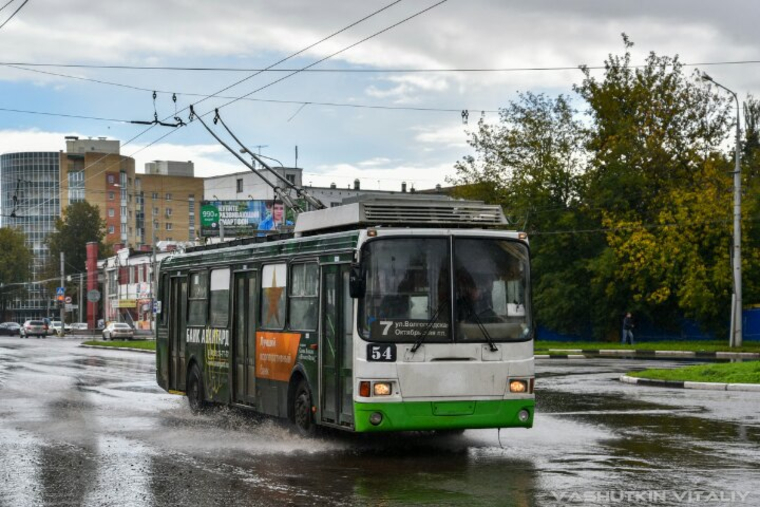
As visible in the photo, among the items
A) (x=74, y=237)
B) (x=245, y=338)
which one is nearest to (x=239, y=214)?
(x=74, y=237)

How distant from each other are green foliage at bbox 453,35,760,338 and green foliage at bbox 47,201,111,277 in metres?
93.1

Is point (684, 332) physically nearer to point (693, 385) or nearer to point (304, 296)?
point (693, 385)

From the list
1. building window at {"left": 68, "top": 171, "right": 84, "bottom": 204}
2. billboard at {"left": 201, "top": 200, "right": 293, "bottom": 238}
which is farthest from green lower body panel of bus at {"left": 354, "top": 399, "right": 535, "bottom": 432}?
building window at {"left": 68, "top": 171, "right": 84, "bottom": 204}

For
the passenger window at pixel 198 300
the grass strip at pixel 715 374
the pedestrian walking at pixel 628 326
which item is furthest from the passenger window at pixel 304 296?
the pedestrian walking at pixel 628 326

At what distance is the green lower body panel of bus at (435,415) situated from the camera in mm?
12766

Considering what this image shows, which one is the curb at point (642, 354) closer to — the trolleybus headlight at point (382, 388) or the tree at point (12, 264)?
the trolleybus headlight at point (382, 388)

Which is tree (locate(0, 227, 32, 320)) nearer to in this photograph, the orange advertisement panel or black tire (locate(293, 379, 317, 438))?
the orange advertisement panel

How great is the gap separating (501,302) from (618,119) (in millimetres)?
43879

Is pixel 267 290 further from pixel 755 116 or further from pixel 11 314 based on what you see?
pixel 11 314

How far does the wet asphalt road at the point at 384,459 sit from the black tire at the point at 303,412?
165 millimetres

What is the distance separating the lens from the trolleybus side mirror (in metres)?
12.8

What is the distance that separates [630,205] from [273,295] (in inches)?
1637

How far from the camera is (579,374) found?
98.1 feet

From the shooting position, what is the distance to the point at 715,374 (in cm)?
2550
